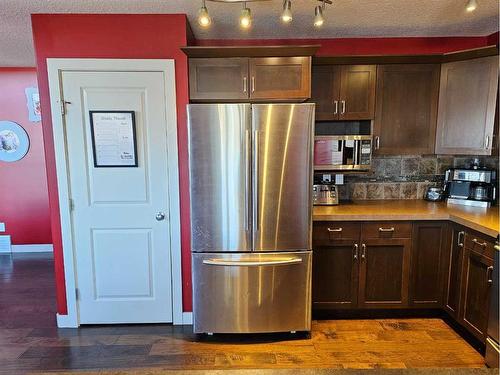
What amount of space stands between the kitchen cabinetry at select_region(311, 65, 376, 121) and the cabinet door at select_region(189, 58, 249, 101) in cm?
72

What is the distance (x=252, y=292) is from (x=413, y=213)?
143 centimetres

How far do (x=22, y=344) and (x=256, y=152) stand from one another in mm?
2305

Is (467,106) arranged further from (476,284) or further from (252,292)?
(252,292)

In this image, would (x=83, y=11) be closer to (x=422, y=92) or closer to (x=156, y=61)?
(x=156, y=61)

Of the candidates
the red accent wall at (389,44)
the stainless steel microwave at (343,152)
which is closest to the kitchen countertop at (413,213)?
the stainless steel microwave at (343,152)

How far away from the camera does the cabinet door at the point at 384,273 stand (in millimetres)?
2596

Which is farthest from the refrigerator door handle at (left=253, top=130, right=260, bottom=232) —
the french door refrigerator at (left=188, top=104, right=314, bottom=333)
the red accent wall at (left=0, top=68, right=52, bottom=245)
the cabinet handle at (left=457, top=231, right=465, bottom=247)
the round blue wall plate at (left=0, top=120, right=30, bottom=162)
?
the round blue wall plate at (left=0, top=120, right=30, bottom=162)

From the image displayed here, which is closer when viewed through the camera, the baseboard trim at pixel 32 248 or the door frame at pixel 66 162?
the door frame at pixel 66 162

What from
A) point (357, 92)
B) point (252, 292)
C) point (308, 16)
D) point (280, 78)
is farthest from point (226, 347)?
point (308, 16)

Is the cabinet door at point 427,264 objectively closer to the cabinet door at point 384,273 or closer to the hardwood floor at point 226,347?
the cabinet door at point 384,273

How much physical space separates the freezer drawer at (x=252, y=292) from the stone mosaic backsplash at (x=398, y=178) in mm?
1135

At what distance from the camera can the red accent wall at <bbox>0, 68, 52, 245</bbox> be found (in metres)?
4.18

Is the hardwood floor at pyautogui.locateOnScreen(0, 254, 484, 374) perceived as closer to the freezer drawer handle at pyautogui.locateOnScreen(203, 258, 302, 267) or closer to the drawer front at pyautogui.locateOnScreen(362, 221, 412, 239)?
the freezer drawer handle at pyautogui.locateOnScreen(203, 258, 302, 267)

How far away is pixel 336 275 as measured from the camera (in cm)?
264
